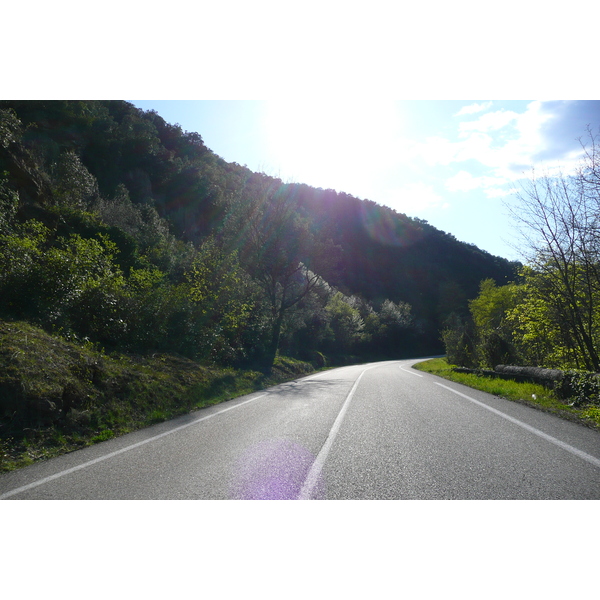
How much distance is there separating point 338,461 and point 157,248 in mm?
20467

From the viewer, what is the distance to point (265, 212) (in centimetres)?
2656

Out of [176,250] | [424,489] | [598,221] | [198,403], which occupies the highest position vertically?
[176,250]

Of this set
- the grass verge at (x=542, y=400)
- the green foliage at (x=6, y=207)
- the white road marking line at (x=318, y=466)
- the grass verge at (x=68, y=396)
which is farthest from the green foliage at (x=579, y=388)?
the green foliage at (x=6, y=207)

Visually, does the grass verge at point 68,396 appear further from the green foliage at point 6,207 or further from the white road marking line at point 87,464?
the green foliage at point 6,207

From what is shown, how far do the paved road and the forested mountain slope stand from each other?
5436 mm

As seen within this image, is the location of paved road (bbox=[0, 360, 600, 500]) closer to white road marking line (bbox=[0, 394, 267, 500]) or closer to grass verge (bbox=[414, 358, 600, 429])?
white road marking line (bbox=[0, 394, 267, 500])

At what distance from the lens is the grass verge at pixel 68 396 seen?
580cm

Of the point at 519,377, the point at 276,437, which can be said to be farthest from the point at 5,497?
the point at 519,377

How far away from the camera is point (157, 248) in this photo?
2262 cm

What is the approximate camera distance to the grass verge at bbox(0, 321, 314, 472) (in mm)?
5805

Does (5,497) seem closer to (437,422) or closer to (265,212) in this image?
(437,422)

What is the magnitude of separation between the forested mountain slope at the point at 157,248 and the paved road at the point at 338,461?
214 inches

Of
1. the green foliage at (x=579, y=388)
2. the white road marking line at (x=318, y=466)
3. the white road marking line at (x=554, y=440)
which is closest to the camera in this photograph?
the white road marking line at (x=318, y=466)
